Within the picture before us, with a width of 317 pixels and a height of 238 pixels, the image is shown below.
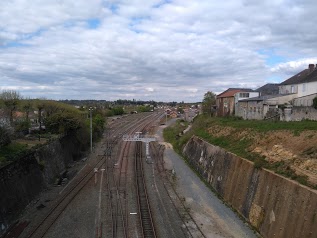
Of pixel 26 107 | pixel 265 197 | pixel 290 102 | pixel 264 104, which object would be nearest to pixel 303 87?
pixel 290 102

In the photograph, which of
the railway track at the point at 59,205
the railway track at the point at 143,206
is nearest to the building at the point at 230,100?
the railway track at the point at 143,206

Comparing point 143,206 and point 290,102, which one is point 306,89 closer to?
point 290,102

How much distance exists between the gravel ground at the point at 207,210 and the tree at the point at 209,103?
3668 cm

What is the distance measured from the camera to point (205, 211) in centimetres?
2211

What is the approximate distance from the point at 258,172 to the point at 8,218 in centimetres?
1530

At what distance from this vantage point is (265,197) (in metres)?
18.6

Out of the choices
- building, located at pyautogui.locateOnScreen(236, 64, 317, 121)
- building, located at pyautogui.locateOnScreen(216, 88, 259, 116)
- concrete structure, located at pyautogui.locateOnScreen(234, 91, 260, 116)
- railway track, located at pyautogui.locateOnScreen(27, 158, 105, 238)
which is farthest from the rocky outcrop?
building, located at pyautogui.locateOnScreen(216, 88, 259, 116)

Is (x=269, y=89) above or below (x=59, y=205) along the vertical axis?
above

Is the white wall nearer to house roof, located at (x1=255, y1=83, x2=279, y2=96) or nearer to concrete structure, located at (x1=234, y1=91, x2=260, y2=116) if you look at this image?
concrete structure, located at (x1=234, y1=91, x2=260, y2=116)

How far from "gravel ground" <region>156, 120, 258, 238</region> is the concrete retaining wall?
0.65 meters

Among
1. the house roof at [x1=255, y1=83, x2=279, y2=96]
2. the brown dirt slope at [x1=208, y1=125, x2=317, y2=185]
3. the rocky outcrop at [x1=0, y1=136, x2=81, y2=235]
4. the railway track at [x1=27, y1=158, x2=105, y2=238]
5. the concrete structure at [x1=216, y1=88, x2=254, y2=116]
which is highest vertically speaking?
the house roof at [x1=255, y1=83, x2=279, y2=96]

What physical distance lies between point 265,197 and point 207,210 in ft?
16.1

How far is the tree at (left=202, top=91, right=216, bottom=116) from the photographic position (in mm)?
69312

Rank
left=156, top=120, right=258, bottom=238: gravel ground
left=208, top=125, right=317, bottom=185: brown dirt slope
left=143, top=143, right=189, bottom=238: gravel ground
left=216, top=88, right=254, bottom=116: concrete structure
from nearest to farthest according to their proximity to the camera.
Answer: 1. left=208, top=125, right=317, bottom=185: brown dirt slope
2. left=156, top=120, right=258, bottom=238: gravel ground
3. left=143, top=143, right=189, bottom=238: gravel ground
4. left=216, top=88, right=254, bottom=116: concrete structure
